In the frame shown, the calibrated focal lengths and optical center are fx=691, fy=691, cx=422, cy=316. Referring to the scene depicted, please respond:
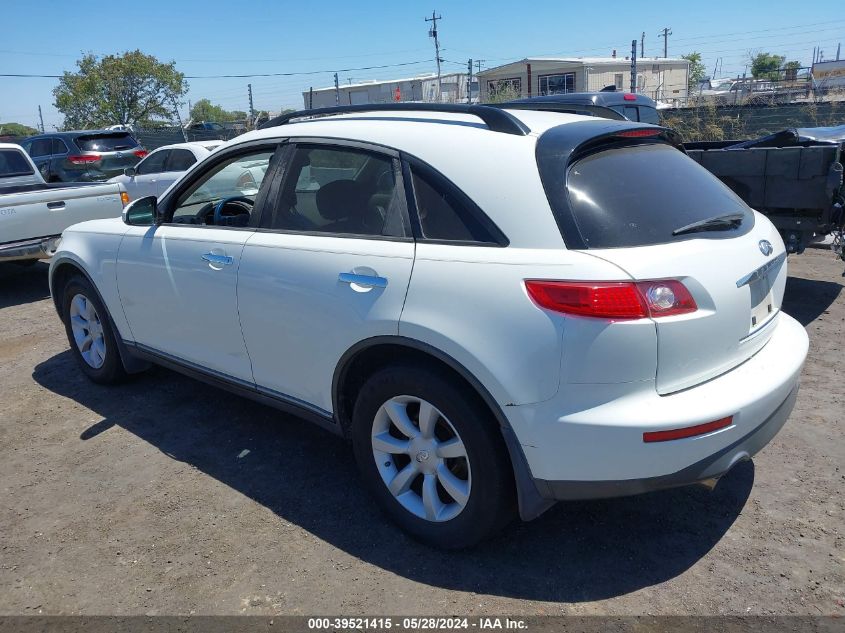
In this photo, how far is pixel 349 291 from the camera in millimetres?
3018

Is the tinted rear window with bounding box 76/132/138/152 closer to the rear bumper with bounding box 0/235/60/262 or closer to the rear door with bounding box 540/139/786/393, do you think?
the rear bumper with bounding box 0/235/60/262

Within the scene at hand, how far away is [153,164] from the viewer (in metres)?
12.4

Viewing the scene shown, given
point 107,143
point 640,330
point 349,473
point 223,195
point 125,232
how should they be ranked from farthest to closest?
point 107,143 < point 223,195 < point 125,232 < point 349,473 < point 640,330

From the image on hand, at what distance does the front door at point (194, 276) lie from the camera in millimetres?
3682

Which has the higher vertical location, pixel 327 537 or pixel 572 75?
pixel 572 75

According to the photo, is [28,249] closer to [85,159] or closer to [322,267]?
[322,267]

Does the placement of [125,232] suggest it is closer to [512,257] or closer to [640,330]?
[512,257]

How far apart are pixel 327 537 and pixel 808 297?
5450 mm

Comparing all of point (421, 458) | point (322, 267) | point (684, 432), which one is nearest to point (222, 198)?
point (322, 267)

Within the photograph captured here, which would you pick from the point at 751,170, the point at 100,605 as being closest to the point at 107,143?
the point at 751,170

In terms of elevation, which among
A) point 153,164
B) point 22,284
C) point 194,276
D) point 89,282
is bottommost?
point 22,284

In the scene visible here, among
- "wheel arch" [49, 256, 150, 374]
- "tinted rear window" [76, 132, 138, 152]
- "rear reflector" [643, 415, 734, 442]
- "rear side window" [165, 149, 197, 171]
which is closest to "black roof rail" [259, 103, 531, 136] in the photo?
"rear reflector" [643, 415, 734, 442]

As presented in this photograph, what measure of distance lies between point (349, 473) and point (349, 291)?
1.19 meters

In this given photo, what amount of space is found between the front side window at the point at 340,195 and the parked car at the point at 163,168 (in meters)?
8.62
